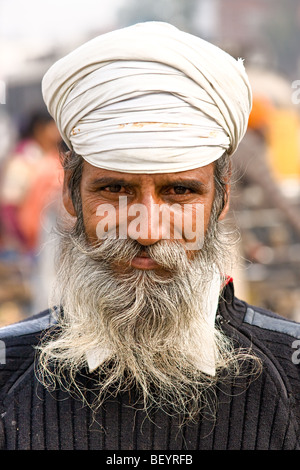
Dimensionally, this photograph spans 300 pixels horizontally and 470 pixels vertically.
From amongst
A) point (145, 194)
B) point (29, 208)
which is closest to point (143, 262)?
point (145, 194)

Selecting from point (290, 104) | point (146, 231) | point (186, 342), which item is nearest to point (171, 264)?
point (146, 231)

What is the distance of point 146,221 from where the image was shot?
1.97 meters

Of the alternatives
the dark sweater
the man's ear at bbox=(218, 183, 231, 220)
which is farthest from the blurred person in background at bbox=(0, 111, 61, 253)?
the dark sweater

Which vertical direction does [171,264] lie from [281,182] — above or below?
below

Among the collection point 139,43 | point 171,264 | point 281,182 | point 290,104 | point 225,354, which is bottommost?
point 225,354

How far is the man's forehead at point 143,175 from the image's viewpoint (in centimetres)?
199

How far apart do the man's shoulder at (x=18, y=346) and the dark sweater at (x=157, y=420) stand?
0.01 metres

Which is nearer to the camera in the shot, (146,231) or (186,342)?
(146,231)

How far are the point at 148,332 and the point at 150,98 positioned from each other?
668 millimetres

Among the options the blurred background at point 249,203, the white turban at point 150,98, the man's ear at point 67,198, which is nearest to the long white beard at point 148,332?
the man's ear at point 67,198

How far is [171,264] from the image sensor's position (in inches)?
79.9

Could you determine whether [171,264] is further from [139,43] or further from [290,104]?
[290,104]

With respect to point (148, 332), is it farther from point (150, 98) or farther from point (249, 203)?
point (249, 203)

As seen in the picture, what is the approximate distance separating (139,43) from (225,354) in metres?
0.92
